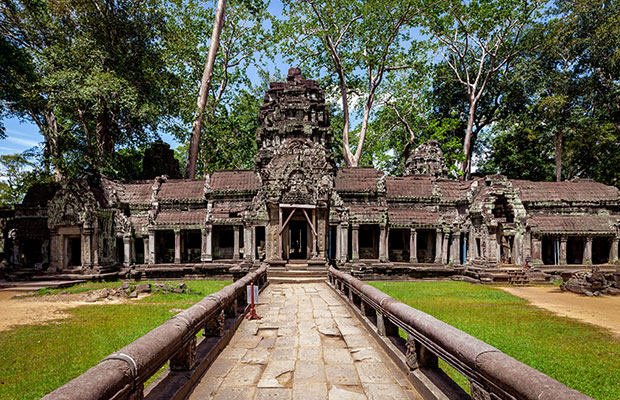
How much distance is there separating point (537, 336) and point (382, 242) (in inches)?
488

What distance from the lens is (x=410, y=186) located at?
23.3m

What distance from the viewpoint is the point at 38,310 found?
1241 centimetres

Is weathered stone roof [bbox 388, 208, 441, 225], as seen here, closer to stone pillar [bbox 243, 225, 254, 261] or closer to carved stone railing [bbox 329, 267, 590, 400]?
stone pillar [bbox 243, 225, 254, 261]

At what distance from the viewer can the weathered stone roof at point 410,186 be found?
2281cm

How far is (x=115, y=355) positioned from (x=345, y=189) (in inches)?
754

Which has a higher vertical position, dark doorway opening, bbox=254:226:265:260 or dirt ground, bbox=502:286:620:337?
dark doorway opening, bbox=254:226:265:260

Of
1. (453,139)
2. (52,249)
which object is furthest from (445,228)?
(52,249)

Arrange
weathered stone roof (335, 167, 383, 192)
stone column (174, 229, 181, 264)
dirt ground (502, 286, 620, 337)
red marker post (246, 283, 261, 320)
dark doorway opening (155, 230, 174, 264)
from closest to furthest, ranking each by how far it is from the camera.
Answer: red marker post (246, 283, 261, 320)
dirt ground (502, 286, 620, 337)
stone column (174, 229, 181, 264)
weathered stone roof (335, 167, 383, 192)
dark doorway opening (155, 230, 174, 264)

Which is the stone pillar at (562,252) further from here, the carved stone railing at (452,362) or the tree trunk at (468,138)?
the carved stone railing at (452,362)

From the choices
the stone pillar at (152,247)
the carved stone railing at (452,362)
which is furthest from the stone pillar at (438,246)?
the stone pillar at (152,247)

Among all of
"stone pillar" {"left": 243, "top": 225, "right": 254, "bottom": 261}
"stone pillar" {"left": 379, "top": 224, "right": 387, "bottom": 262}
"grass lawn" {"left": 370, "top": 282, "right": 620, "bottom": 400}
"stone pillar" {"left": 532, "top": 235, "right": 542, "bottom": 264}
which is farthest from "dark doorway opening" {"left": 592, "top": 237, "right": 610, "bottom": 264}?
"stone pillar" {"left": 243, "top": 225, "right": 254, "bottom": 261}

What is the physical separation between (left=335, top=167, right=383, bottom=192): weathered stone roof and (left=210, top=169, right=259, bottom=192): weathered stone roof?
5.59 m

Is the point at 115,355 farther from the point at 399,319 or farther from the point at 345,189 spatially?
the point at 345,189

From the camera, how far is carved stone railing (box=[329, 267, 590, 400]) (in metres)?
2.36
